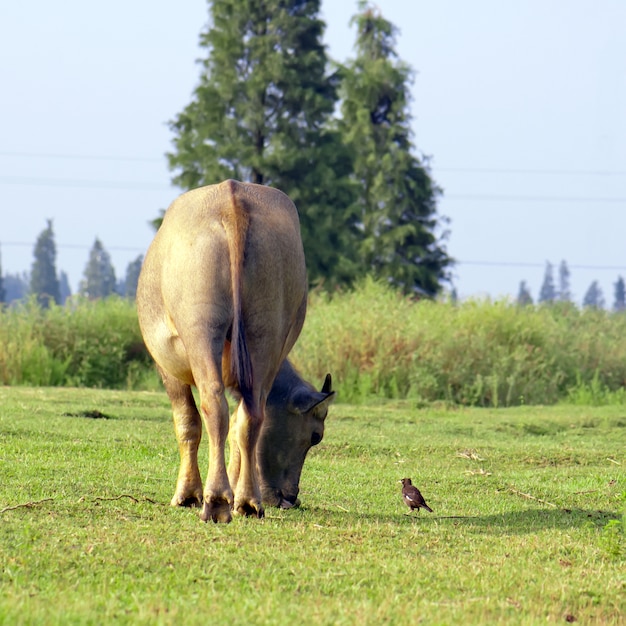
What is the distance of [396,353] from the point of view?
19.0m

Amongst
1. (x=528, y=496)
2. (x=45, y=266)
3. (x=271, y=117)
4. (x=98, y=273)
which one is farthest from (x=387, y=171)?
(x=98, y=273)

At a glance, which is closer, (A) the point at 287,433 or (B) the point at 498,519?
(B) the point at 498,519

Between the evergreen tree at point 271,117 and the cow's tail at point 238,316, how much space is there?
2384 cm

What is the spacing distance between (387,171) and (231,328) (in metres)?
30.9

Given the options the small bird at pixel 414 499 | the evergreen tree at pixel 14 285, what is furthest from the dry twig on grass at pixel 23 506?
the evergreen tree at pixel 14 285

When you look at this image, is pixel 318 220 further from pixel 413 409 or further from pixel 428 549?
pixel 428 549

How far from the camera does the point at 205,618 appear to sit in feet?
14.0

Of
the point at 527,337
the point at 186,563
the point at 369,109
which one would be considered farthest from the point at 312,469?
the point at 369,109

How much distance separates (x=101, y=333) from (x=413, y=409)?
23.7ft

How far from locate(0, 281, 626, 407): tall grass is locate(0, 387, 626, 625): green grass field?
25.1ft

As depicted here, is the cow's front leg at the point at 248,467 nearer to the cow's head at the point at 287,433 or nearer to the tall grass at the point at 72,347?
the cow's head at the point at 287,433

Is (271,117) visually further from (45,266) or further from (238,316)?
(45,266)

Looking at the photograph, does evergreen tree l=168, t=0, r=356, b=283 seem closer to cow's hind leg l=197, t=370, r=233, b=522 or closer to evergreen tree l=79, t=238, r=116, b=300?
cow's hind leg l=197, t=370, r=233, b=522

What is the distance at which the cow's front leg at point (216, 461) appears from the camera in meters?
6.23
